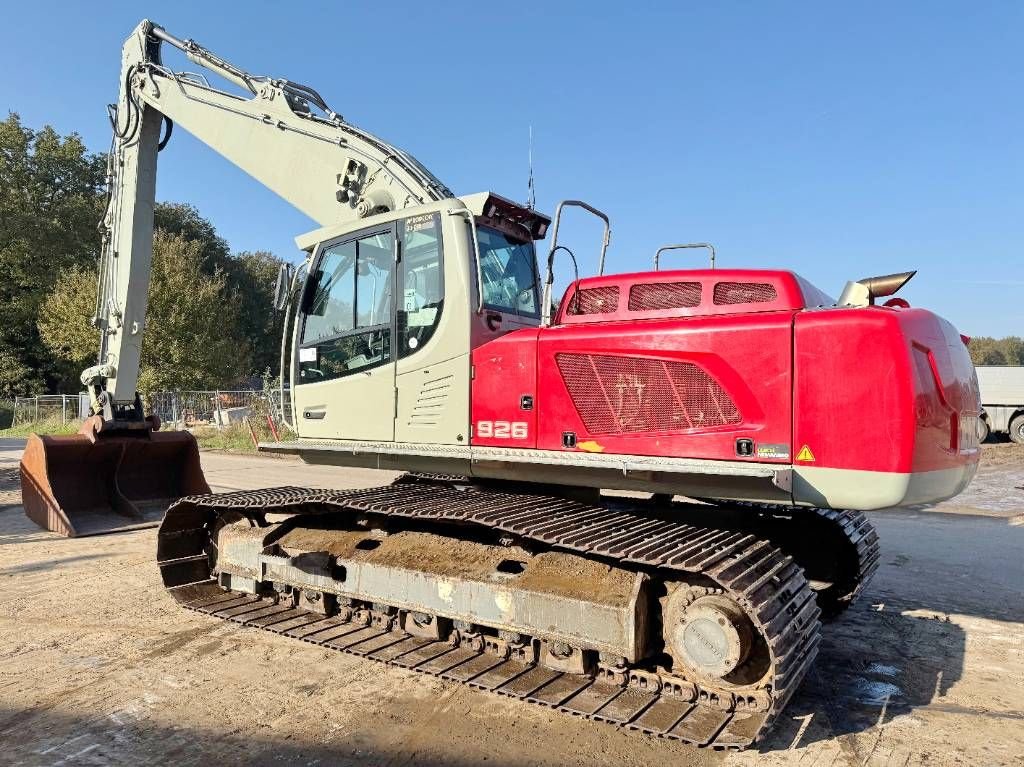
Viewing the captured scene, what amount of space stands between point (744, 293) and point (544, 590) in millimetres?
1997

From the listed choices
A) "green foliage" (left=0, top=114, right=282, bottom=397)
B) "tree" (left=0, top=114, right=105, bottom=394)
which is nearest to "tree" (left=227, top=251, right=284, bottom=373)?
"green foliage" (left=0, top=114, right=282, bottom=397)

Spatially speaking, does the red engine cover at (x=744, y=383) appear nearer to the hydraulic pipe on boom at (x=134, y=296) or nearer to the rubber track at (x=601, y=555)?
the rubber track at (x=601, y=555)

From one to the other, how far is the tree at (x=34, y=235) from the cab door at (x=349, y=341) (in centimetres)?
3729

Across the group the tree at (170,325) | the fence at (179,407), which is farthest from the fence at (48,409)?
the tree at (170,325)

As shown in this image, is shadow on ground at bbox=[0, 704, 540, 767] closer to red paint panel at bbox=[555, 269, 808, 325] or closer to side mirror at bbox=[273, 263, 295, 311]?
red paint panel at bbox=[555, 269, 808, 325]

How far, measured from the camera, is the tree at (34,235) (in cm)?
3581

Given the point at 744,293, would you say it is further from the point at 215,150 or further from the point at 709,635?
the point at 215,150

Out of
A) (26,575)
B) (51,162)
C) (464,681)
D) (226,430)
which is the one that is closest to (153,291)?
(226,430)

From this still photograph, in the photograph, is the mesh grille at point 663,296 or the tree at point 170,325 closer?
the mesh grille at point 663,296

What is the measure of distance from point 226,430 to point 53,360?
798 inches

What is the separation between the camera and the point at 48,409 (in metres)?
31.7

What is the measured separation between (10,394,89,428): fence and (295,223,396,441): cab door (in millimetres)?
28908

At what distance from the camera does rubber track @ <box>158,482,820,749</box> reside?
11.0 ft

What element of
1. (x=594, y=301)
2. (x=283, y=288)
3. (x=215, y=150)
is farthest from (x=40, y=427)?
(x=594, y=301)
